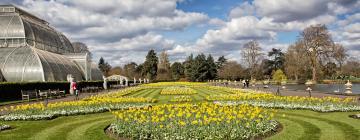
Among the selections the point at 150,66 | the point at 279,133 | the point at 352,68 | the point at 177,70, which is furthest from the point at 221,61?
the point at 279,133

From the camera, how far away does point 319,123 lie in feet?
35.0

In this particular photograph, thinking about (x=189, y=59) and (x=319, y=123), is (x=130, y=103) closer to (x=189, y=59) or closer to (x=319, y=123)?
(x=319, y=123)

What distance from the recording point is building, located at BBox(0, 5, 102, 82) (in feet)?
116

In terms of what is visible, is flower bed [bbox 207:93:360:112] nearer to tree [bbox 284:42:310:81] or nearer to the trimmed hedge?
the trimmed hedge

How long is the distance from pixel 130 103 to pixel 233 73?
7149 cm

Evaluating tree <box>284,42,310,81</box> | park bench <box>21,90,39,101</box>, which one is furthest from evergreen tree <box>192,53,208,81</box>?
park bench <box>21,90,39,101</box>

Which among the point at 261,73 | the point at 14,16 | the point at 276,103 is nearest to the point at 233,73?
the point at 261,73

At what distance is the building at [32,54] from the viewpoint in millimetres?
35431

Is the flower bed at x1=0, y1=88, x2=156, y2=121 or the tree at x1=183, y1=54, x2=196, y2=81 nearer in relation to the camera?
the flower bed at x1=0, y1=88, x2=156, y2=121

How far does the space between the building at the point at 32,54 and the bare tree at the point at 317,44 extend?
119 ft

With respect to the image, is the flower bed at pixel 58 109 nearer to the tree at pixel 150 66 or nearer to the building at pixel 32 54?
the building at pixel 32 54

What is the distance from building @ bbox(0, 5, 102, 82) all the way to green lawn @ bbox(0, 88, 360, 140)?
25519 millimetres

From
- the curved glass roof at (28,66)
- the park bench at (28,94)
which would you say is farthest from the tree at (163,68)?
the park bench at (28,94)

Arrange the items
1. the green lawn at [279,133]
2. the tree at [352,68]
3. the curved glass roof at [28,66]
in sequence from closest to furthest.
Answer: the green lawn at [279,133], the curved glass roof at [28,66], the tree at [352,68]
